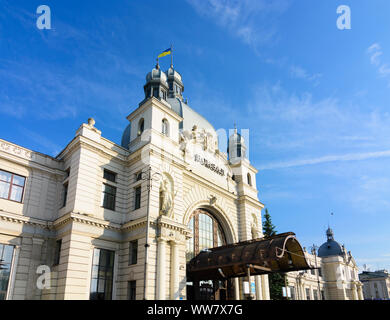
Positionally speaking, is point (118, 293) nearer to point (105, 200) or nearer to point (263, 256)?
point (105, 200)

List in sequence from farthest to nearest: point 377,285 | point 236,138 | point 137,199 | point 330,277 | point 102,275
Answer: point 377,285, point 330,277, point 236,138, point 137,199, point 102,275

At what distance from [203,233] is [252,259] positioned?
7937 millimetres

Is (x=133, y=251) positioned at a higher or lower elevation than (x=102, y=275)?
higher

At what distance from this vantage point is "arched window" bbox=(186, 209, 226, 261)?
29219 millimetres

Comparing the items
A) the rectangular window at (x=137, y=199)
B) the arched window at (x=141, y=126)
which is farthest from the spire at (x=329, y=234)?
the rectangular window at (x=137, y=199)

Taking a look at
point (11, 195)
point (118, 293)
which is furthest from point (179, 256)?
point (11, 195)

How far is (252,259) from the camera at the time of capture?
23656 mm

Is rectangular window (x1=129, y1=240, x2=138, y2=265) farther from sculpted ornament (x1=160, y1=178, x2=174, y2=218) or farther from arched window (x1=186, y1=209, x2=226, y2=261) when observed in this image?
arched window (x1=186, y1=209, x2=226, y2=261)

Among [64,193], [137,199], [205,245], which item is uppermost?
[64,193]

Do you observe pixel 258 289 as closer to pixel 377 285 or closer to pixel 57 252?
pixel 57 252

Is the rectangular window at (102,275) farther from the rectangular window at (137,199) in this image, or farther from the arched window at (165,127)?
the arched window at (165,127)

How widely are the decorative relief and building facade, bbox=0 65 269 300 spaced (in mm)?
73

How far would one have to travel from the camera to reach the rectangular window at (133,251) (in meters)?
23.2

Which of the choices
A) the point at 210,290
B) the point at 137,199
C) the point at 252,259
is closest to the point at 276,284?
the point at 210,290
